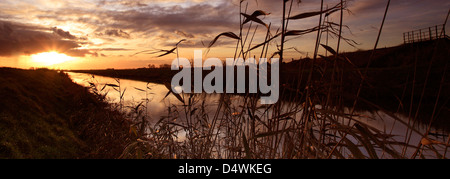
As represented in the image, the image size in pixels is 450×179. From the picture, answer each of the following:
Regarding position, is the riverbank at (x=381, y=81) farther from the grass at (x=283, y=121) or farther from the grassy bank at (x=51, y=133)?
the grassy bank at (x=51, y=133)

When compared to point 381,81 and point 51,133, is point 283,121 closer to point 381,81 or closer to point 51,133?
point 381,81

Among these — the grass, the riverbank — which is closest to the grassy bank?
the grass

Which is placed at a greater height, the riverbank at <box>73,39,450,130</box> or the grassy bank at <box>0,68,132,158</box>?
the riverbank at <box>73,39,450,130</box>

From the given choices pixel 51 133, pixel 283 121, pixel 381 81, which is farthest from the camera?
pixel 51 133

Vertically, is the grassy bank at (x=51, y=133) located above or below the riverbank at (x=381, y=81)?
below

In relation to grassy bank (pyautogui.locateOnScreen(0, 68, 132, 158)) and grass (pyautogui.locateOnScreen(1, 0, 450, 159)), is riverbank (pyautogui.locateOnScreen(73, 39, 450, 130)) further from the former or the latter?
grassy bank (pyautogui.locateOnScreen(0, 68, 132, 158))

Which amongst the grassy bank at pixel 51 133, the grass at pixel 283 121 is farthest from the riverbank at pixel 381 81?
the grassy bank at pixel 51 133

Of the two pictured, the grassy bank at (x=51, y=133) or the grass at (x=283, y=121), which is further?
the grassy bank at (x=51, y=133)

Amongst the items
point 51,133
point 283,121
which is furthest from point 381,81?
point 51,133

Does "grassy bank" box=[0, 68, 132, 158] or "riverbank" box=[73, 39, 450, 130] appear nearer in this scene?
"riverbank" box=[73, 39, 450, 130]

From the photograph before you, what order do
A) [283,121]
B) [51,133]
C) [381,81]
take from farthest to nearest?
[51,133] < [283,121] < [381,81]

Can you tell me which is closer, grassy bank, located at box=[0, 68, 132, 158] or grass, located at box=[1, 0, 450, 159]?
grass, located at box=[1, 0, 450, 159]
